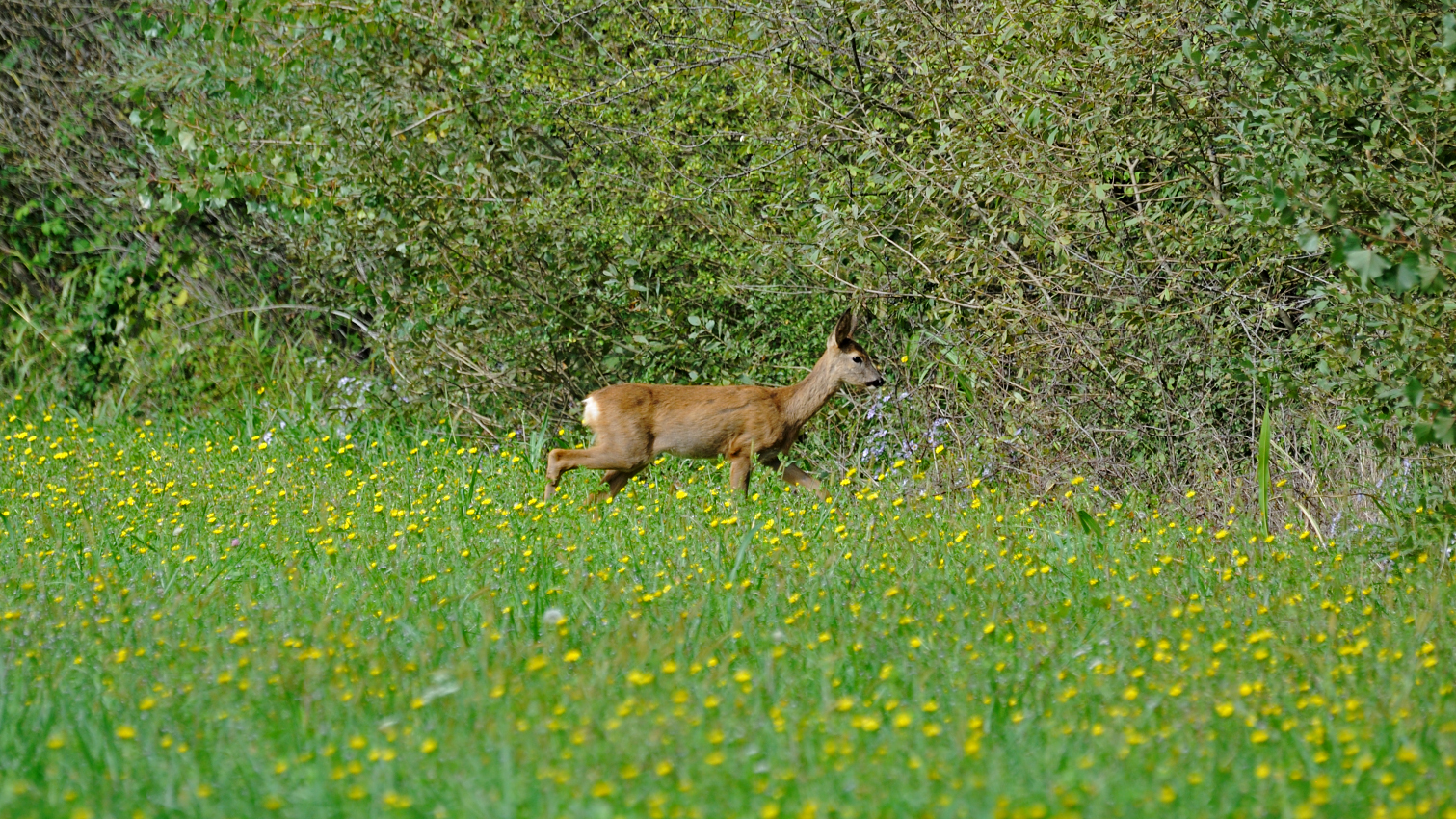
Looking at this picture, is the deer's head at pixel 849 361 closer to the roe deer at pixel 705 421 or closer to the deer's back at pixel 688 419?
the roe deer at pixel 705 421

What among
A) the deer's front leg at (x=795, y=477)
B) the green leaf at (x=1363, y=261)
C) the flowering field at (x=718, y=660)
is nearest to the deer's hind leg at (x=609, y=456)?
the flowering field at (x=718, y=660)

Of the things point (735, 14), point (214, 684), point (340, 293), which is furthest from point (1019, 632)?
point (340, 293)

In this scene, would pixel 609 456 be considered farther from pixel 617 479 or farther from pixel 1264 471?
pixel 1264 471

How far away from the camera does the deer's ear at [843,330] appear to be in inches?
299

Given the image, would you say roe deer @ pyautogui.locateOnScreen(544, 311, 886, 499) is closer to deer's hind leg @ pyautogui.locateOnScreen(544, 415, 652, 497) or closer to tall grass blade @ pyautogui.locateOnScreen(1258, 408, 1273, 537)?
deer's hind leg @ pyautogui.locateOnScreen(544, 415, 652, 497)

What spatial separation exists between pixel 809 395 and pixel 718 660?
3.41m

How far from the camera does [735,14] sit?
843 centimetres

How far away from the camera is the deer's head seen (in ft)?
25.0

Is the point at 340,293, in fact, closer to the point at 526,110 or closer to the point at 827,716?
the point at 526,110

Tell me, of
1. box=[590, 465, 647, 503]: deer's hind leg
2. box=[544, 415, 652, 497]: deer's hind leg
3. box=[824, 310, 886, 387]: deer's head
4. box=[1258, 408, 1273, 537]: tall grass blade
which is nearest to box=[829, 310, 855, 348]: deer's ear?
box=[824, 310, 886, 387]: deer's head

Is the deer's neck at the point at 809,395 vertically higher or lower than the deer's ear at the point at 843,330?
lower

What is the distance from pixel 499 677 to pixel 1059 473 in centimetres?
379

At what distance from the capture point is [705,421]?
297 inches

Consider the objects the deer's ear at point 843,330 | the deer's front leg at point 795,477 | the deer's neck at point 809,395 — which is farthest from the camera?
the deer's neck at point 809,395
